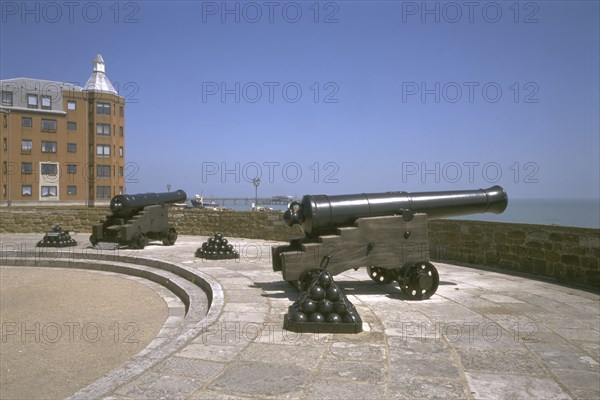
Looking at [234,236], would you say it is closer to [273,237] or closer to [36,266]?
[273,237]

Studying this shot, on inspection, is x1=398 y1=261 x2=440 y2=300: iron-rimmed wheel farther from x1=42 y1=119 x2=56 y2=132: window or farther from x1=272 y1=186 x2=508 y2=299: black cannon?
x1=42 y1=119 x2=56 y2=132: window

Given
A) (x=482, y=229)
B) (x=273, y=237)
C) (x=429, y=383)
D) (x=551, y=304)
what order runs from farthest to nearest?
(x=273, y=237)
(x=482, y=229)
(x=551, y=304)
(x=429, y=383)

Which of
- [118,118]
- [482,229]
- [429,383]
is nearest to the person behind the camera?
[429,383]

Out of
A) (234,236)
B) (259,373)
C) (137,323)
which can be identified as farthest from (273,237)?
(259,373)

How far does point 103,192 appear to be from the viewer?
170 feet

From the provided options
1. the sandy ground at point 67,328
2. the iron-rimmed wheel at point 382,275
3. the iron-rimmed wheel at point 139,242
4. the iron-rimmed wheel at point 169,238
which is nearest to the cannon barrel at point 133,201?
the iron-rimmed wheel at point 139,242

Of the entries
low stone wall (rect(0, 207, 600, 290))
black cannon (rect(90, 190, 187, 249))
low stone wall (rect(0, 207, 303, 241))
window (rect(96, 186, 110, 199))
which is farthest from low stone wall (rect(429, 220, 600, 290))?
window (rect(96, 186, 110, 199))

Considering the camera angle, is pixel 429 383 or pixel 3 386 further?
pixel 3 386

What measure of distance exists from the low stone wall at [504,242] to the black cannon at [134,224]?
9.89ft

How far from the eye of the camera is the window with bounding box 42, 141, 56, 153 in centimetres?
4891

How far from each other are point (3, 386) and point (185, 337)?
61.7 inches

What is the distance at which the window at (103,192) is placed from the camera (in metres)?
51.4

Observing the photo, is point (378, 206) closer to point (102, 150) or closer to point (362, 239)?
point (362, 239)

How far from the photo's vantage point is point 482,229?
378 inches
